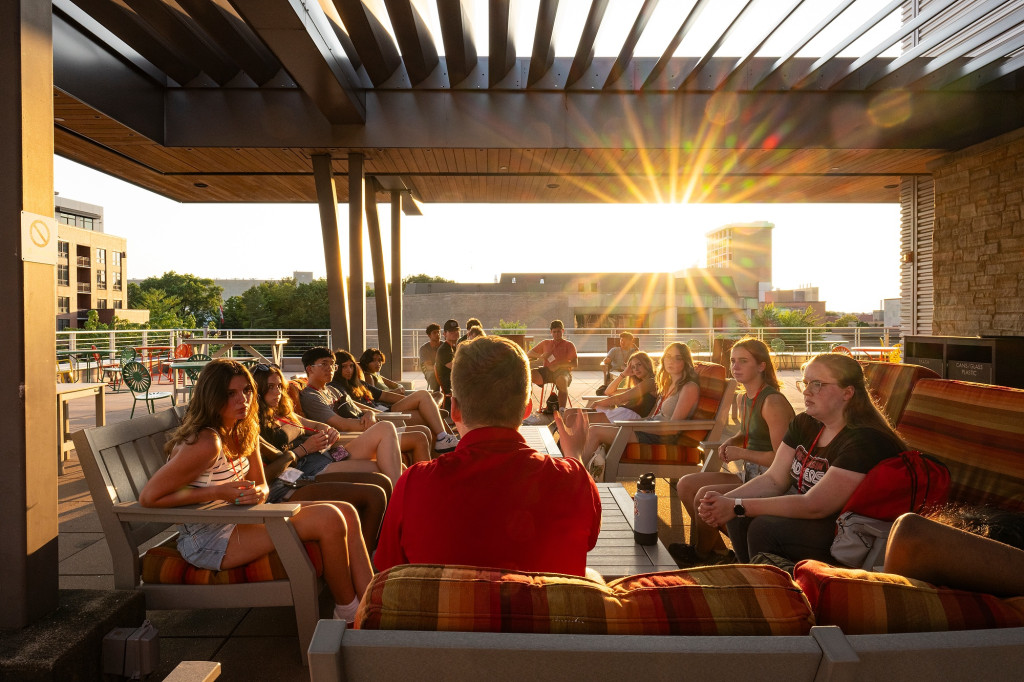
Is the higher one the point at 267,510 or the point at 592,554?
the point at 267,510

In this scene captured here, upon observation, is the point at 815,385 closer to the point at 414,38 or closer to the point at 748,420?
the point at 748,420

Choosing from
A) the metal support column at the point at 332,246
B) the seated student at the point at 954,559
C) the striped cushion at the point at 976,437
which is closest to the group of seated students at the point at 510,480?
the seated student at the point at 954,559

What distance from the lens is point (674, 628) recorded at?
31.5 inches

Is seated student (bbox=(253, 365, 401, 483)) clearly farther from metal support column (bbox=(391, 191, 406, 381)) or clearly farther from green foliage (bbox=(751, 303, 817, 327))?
green foliage (bbox=(751, 303, 817, 327))

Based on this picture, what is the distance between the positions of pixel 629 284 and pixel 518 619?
42.5 metres

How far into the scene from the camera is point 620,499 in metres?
2.80

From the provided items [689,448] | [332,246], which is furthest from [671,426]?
[332,246]

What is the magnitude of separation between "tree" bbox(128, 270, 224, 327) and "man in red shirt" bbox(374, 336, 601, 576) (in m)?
72.2

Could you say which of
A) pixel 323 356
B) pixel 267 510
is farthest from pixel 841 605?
pixel 323 356

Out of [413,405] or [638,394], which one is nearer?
[638,394]

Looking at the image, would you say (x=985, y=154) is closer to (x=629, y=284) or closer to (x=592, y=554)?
(x=592, y=554)

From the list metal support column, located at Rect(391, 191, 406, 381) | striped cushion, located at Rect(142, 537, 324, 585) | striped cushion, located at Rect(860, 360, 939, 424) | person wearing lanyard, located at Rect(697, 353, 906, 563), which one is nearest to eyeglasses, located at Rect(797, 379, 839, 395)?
person wearing lanyard, located at Rect(697, 353, 906, 563)

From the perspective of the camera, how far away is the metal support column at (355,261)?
22.3 feet

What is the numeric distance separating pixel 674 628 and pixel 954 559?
0.45m
